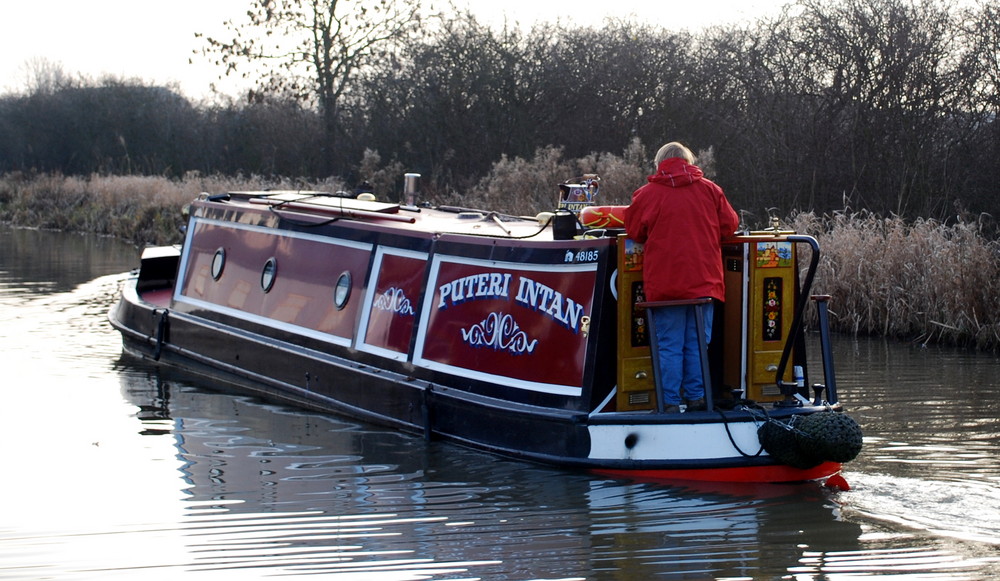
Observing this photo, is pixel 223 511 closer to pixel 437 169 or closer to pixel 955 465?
pixel 955 465

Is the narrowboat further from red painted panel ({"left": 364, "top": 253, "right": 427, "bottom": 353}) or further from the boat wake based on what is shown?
the boat wake

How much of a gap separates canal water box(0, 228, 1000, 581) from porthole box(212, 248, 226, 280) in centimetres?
132

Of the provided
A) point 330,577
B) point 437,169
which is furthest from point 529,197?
point 330,577

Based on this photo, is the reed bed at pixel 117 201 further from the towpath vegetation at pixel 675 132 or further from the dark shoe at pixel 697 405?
the dark shoe at pixel 697 405

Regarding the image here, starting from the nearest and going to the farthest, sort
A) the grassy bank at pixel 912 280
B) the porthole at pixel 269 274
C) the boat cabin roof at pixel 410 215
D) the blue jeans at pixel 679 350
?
the blue jeans at pixel 679 350 < the boat cabin roof at pixel 410 215 < the porthole at pixel 269 274 < the grassy bank at pixel 912 280

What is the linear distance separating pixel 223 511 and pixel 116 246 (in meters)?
17.2

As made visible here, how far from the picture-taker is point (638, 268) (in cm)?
666

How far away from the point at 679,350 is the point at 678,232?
63 centimetres

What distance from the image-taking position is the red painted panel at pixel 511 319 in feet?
22.4

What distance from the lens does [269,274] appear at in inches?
376

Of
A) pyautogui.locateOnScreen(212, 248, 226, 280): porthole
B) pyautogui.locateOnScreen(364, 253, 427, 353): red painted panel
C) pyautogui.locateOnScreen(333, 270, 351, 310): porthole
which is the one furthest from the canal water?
pyautogui.locateOnScreen(212, 248, 226, 280): porthole

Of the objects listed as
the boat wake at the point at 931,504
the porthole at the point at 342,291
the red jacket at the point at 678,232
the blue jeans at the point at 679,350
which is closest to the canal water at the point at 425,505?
the boat wake at the point at 931,504

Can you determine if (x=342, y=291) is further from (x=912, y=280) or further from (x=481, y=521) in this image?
(x=912, y=280)

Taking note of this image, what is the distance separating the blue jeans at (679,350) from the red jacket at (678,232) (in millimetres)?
155
